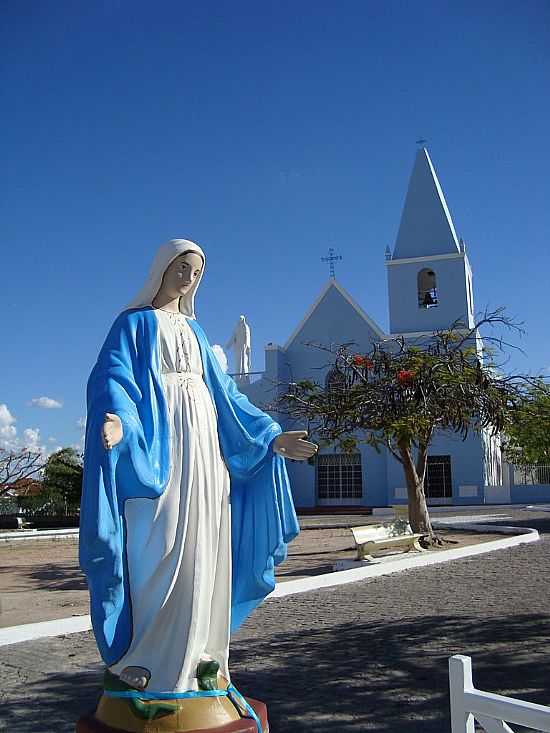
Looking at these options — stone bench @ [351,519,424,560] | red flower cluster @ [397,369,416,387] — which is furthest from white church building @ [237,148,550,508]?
red flower cluster @ [397,369,416,387]

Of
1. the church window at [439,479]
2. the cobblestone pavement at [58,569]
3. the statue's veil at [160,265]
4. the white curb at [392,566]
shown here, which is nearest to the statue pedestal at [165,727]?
the statue's veil at [160,265]

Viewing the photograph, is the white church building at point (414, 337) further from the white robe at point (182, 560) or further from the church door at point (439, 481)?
the white robe at point (182, 560)

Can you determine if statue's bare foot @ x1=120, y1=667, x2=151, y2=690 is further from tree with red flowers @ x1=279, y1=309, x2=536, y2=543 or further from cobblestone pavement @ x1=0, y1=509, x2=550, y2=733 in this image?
tree with red flowers @ x1=279, y1=309, x2=536, y2=543

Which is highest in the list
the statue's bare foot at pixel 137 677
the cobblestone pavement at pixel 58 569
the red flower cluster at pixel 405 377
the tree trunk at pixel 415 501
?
the red flower cluster at pixel 405 377

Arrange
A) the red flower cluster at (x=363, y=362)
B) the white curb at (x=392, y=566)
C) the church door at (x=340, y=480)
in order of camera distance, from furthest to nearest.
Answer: the church door at (x=340, y=480)
the red flower cluster at (x=363, y=362)
the white curb at (x=392, y=566)

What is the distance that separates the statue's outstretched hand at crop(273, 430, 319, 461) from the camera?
3.93 metres

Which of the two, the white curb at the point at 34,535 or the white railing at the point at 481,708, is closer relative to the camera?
the white railing at the point at 481,708

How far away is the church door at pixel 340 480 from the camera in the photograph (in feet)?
107

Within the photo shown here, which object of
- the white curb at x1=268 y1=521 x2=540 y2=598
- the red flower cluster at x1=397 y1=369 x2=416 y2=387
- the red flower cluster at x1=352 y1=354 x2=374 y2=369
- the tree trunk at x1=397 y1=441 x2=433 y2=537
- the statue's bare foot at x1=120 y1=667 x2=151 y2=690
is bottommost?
the white curb at x1=268 y1=521 x2=540 y2=598

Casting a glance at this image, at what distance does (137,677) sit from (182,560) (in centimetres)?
55

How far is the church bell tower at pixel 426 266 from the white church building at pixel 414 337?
0.14ft

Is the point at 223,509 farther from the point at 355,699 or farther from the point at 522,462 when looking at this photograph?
the point at 522,462

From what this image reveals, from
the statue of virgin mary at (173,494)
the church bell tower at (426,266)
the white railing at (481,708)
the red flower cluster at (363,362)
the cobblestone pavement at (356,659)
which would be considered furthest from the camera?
the church bell tower at (426,266)

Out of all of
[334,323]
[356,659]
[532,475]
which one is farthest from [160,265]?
[532,475]
